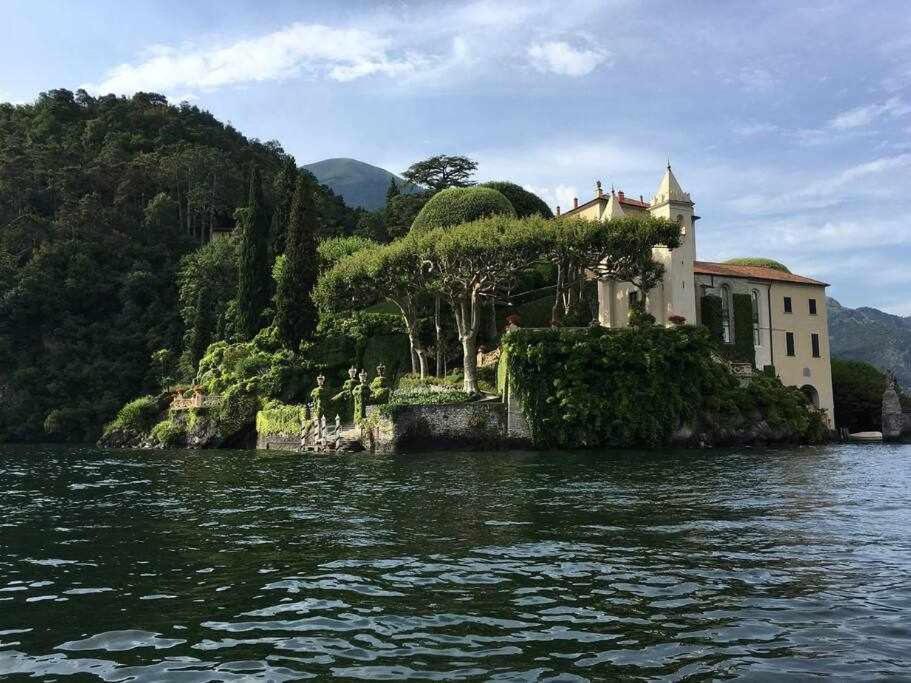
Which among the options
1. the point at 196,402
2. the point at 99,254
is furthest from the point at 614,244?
the point at 99,254

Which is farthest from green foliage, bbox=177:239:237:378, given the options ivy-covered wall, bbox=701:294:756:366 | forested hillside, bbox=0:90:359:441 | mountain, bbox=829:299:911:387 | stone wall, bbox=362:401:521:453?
mountain, bbox=829:299:911:387

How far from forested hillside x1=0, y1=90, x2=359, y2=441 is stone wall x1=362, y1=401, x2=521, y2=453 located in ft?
110

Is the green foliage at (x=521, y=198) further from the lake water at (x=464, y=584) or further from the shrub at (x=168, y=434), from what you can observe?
the lake water at (x=464, y=584)

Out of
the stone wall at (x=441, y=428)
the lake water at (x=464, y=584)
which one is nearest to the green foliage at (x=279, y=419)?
the stone wall at (x=441, y=428)

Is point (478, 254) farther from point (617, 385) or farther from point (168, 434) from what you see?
point (168, 434)

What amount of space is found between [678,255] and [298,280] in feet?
87.0

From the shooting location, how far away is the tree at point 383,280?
40250 mm

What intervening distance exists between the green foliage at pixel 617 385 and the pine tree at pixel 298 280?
19890 mm

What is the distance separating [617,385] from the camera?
3669 centimetres

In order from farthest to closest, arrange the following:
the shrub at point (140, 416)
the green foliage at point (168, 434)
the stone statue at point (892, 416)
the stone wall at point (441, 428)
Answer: the shrub at point (140, 416) < the stone statue at point (892, 416) < the green foliage at point (168, 434) < the stone wall at point (441, 428)

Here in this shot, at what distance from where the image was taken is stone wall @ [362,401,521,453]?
1422 inches

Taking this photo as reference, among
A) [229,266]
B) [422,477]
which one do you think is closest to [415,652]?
[422,477]

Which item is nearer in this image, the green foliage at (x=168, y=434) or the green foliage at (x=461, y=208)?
the green foliage at (x=168, y=434)

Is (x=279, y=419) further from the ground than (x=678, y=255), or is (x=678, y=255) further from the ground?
(x=678, y=255)
